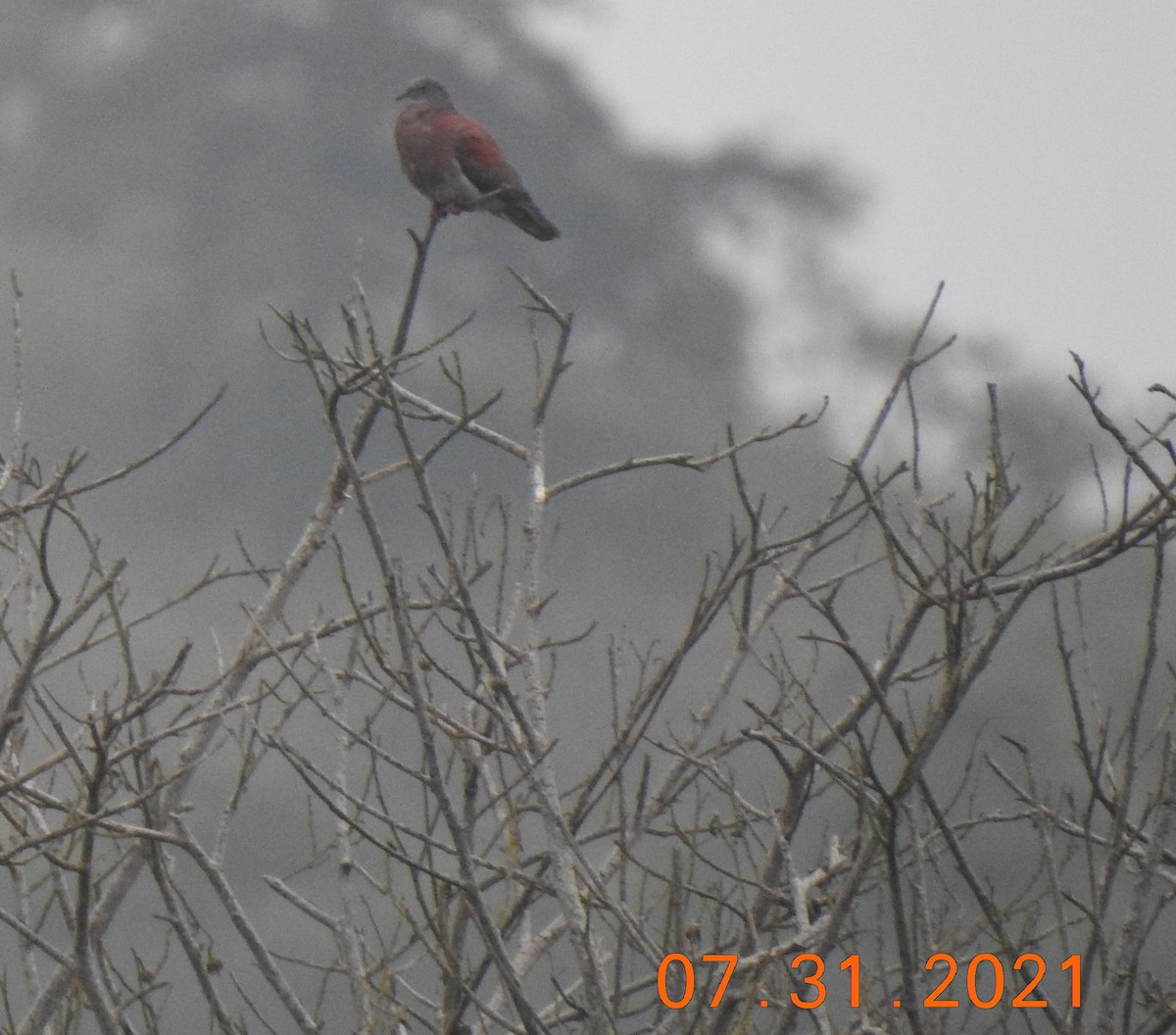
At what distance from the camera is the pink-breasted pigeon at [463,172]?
6688 mm

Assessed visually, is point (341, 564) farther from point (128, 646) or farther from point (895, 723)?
point (895, 723)

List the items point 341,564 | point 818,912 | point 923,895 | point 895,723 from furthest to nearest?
point 818,912 → point 341,564 → point 923,895 → point 895,723

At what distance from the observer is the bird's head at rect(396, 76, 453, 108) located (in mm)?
7551

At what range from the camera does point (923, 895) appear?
125 inches

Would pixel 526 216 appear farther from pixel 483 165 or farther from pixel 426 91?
pixel 426 91

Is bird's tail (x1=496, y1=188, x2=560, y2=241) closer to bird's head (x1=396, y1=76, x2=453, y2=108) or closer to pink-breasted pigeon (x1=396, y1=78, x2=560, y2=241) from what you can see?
pink-breasted pigeon (x1=396, y1=78, x2=560, y2=241)

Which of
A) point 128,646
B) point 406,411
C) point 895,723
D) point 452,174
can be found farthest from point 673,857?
point 452,174

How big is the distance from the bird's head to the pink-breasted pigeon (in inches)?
19.0

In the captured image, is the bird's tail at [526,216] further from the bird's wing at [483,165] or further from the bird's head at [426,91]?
the bird's head at [426,91]

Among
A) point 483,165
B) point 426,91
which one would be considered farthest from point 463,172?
point 426,91

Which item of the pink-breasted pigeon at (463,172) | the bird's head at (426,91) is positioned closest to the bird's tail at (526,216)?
the pink-breasted pigeon at (463,172)

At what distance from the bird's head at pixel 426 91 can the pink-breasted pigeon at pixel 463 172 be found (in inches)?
19.0

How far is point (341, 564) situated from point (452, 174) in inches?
140

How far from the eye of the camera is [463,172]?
22.1 ft
